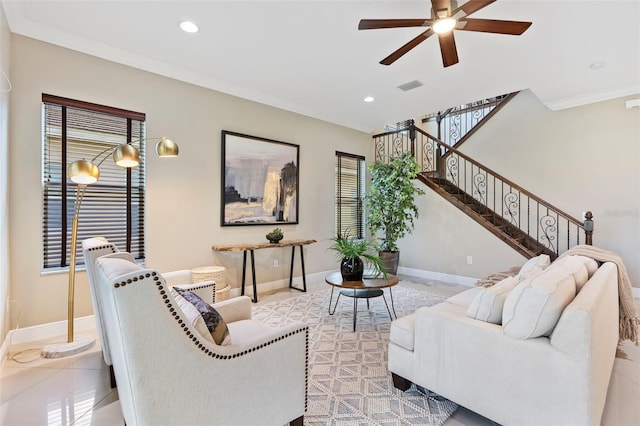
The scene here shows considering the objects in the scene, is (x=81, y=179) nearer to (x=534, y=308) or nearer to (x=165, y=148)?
(x=165, y=148)

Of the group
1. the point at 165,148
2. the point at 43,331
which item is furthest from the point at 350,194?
the point at 43,331

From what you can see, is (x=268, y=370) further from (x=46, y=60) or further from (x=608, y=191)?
(x=608, y=191)

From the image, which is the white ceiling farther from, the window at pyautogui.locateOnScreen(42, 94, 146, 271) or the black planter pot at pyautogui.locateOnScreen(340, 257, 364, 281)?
the black planter pot at pyautogui.locateOnScreen(340, 257, 364, 281)

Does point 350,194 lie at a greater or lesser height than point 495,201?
greater

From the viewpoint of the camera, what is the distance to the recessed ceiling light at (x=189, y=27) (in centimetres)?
273

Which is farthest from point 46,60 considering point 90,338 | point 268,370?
point 268,370

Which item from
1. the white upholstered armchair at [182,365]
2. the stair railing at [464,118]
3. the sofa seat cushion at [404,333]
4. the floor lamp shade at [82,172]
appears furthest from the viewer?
the stair railing at [464,118]

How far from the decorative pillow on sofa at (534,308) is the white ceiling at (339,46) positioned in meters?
2.30

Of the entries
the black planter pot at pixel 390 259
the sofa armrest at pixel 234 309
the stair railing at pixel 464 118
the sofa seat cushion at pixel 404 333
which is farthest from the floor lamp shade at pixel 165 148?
the stair railing at pixel 464 118

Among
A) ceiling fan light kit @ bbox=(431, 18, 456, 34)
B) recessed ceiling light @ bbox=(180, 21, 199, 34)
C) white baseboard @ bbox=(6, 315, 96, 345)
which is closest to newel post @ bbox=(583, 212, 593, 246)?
ceiling fan light kit @ bbox=(431, 18, 456, 34)

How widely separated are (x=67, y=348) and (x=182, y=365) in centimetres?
225

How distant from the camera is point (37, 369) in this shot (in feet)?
7.77

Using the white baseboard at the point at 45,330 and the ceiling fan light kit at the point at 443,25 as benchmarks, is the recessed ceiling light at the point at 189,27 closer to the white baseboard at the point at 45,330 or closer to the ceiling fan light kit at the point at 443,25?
the ceiling fan light kit at the point at 443,25

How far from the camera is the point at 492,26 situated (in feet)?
7.18
